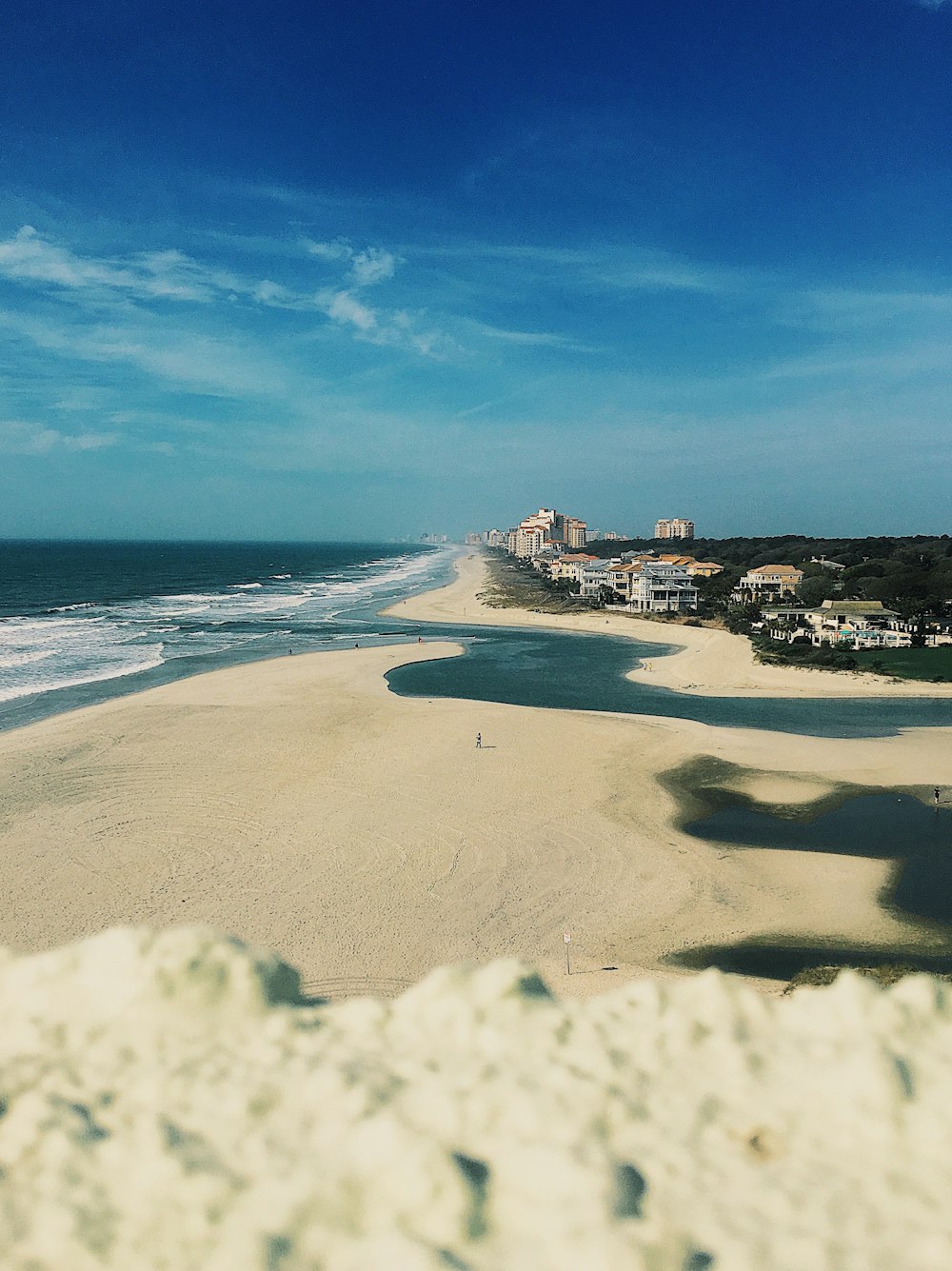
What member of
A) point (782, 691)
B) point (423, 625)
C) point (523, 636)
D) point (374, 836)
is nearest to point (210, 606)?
point (423, 625)

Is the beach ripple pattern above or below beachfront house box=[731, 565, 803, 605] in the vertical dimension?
below

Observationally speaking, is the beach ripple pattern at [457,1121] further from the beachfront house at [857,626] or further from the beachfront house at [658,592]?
the beachfront house at [658,592]

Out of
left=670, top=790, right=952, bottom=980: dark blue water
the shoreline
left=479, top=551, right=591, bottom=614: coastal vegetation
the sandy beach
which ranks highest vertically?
left=479, top=551, right=591, bottom=614: coastal vegetation

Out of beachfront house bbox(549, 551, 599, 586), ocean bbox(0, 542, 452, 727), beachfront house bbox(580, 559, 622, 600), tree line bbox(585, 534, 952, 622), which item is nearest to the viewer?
ocean bbox(0, 542, 452, 727)

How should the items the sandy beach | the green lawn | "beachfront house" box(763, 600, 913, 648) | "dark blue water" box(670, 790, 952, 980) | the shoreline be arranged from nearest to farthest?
"dark blue water" box(670, 790, 952, 980) → the sandy beach → the shoreline → the green lawn → "beachfront house" box(763, 600, 913, 648)

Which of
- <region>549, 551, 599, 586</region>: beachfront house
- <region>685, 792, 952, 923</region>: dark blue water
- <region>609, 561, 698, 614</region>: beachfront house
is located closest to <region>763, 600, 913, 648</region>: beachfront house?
<region>609, 561, 698, 614</region>: beachfront house

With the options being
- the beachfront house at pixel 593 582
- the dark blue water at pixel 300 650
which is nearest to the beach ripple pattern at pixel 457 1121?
the dark blue water at pixel 300 650

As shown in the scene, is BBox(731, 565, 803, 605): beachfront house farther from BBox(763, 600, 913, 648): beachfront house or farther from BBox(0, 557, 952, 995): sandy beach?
BBox(0, 557, 952, 995): sandy beach

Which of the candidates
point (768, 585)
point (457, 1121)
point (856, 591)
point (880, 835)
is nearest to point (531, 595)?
point (768, 585)
